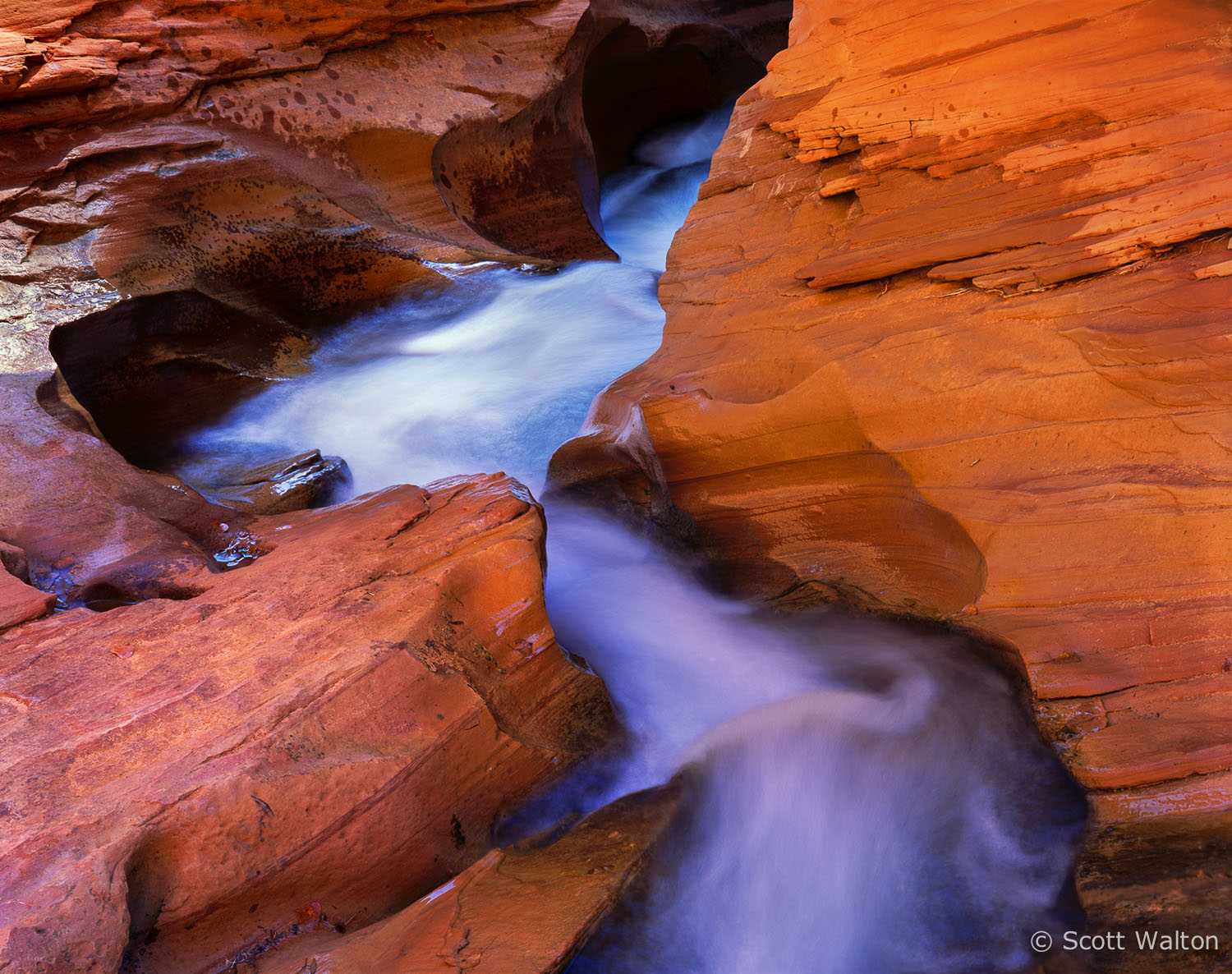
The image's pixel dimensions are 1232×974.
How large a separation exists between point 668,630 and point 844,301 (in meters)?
A: 1.90

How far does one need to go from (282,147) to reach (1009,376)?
6456mm

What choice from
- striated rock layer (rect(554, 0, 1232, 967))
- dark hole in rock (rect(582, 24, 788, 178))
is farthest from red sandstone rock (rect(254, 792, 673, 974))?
dark hole in rock (rect(582, 24, 788, 178))

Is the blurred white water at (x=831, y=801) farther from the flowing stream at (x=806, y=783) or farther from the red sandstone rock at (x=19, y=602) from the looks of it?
the red sandstone rock at (x=19, y=602)

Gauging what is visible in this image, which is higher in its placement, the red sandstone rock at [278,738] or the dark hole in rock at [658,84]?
the dark hole in rock at [658,84]

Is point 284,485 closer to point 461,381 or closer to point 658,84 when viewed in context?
point 461,381

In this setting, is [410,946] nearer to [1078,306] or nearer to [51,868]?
[51,868]

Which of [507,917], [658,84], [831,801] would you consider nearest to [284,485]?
[507,917]

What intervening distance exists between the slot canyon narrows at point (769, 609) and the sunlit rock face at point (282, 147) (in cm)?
30

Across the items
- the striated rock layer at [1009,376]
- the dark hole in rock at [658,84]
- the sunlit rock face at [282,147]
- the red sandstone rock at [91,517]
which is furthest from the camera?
the dark hole in rock at [658,84]

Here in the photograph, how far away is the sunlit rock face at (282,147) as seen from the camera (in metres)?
6.32

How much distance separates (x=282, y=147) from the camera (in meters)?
7.41

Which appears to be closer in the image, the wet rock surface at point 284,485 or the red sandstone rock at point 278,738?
the red sandstone rock at point 278,738

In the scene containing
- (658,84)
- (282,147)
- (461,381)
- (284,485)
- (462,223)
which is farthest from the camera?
(658,84)

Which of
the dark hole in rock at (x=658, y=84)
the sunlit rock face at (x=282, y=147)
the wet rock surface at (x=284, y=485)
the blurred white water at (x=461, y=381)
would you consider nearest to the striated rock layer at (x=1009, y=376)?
the blurred white water at (x=461, y=381)
